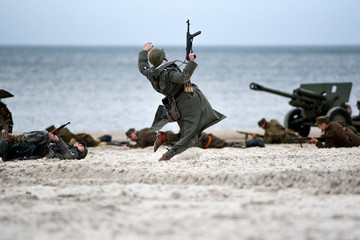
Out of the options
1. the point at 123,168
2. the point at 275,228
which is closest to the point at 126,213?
the point at 275,228

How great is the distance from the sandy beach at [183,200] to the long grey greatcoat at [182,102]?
34cm

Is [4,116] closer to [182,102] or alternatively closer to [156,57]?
[156,57]

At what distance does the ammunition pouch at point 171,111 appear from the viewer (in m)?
6.74

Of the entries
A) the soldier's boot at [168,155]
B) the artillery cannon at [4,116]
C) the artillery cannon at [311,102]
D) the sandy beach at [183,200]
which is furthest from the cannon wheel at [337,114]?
the artillery cannon at [4,116]

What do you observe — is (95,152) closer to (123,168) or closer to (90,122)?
(123,168)

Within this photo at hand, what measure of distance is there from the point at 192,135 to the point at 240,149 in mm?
2551

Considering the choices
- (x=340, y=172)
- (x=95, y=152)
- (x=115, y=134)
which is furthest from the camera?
(x=115, y=134)

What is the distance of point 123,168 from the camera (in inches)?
245

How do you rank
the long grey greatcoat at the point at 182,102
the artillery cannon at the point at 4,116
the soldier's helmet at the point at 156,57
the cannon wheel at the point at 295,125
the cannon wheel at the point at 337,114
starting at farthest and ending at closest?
the cannon wheel at the point at 295,125
the cannon wheel at the point at 337,114
the artillery cannon at the point at 4,116
the soldier's helmet at the point at 156,57
the long grey greatcoat at the point at 182,102

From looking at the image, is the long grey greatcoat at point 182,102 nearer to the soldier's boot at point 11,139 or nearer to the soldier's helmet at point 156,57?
the soldier's helmet at point 156,57

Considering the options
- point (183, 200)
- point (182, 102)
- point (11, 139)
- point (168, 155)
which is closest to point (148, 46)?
point (182, 102)

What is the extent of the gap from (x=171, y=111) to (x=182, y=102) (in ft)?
0.61

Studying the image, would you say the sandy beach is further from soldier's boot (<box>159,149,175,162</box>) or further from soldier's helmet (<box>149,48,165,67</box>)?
soldier's helmet (<box>149,48,165,67</box>)

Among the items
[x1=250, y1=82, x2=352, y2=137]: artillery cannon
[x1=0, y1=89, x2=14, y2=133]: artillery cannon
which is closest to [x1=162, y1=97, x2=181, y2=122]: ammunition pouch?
[x1=0, y1=89, x2=14, y2=133]: artillery cannon
